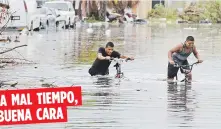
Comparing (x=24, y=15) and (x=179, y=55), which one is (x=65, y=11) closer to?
(x=24, y=15)

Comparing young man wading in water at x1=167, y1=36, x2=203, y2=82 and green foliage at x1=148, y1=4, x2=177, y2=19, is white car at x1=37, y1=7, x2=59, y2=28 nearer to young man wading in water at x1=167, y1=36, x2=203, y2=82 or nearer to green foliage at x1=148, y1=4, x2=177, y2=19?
young man wading in water at x1=167, y1=36, x2=203, y2=82

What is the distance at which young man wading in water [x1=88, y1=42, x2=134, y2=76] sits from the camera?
17.4 metres

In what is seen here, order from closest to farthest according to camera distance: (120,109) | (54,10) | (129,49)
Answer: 1. (120,109)
2. (129,49)
3. (54,10)

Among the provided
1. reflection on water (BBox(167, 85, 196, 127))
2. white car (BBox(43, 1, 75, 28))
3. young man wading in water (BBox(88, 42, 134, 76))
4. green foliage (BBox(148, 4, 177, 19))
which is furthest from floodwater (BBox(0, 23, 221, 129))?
green foliage (BBox(148, 4, 177, 19))

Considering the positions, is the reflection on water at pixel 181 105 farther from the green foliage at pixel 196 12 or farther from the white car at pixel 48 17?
the green foliage at pixel 196 12

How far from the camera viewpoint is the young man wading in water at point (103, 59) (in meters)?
17.4

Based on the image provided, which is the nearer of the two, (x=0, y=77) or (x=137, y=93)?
(x=137, y=93)

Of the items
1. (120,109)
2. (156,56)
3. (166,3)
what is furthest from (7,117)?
(166,3)

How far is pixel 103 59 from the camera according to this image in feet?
57.4

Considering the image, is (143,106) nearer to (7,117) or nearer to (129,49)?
(7,117)

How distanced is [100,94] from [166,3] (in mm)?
106780

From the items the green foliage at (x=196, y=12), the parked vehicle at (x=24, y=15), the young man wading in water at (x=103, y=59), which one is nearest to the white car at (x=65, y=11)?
the parked vehicle at (x=24, y=15)

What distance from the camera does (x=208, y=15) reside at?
9850 centimetres

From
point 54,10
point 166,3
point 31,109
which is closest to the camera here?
point 31,109
